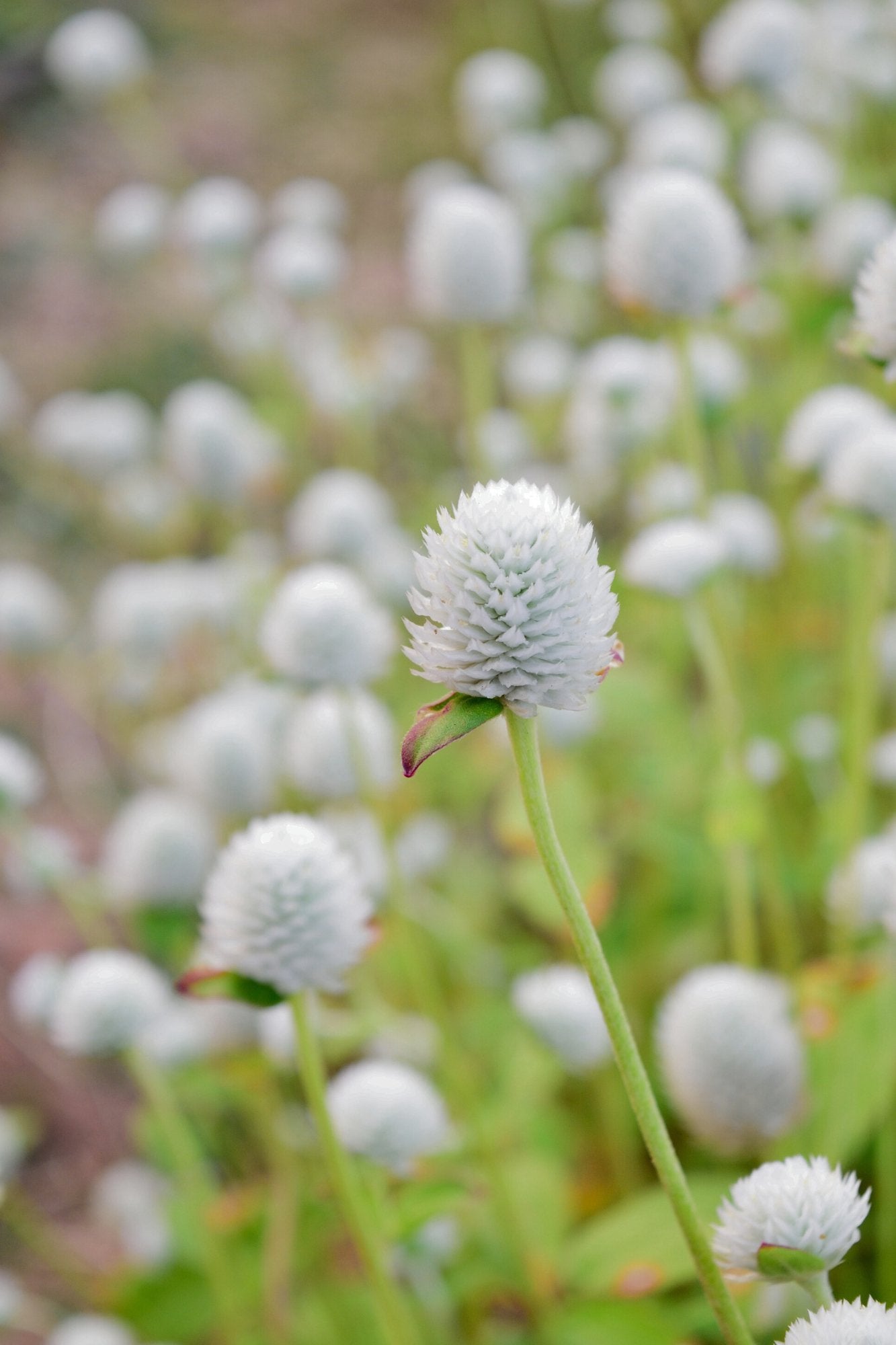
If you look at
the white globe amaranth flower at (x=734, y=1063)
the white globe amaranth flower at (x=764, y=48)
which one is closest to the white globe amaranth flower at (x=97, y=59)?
the white globe amaranth flower at (x=764, y=48)

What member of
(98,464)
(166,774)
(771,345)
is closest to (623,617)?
(771,345)

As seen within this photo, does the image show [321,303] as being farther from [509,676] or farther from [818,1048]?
[509,676]

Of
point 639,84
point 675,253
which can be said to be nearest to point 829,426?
point 675,253

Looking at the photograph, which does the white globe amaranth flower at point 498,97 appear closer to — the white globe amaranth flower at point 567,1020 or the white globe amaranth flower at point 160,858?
the white globe amaranth flower at point 160,858

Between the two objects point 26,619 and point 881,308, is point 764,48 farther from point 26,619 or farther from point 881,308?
point 26,619

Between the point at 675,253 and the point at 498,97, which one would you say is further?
the point at 498,97
